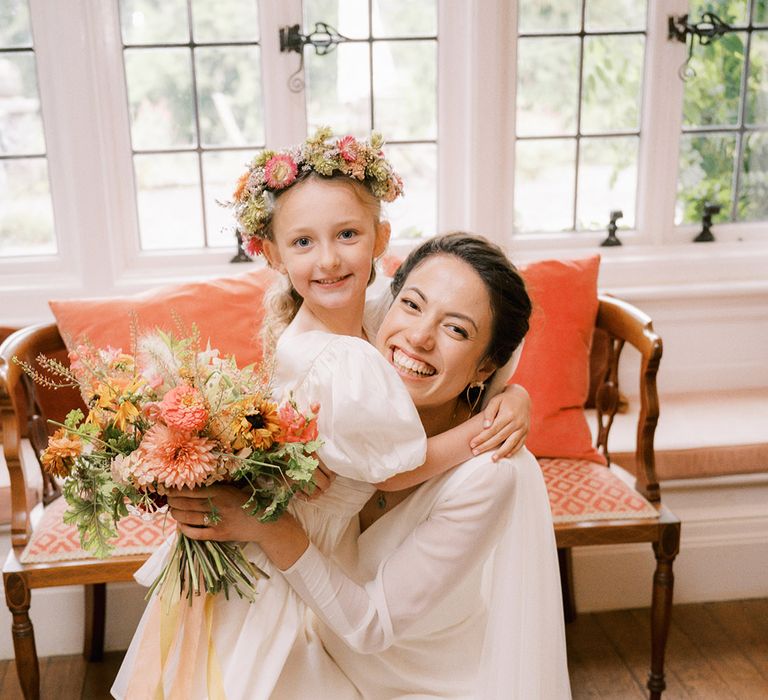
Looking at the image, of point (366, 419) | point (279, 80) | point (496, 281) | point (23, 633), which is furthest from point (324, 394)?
point (279, 80)

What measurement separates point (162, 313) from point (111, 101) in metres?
0.88

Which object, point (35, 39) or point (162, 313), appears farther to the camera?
point (35, 39)

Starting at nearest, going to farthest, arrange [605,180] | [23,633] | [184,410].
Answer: [184,410], [23,633], [605,180]

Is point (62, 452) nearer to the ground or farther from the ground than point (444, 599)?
farther from the ground

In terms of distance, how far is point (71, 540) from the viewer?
202 cm

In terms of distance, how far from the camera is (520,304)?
151 centimetres

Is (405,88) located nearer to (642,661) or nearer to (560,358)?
(560,358)

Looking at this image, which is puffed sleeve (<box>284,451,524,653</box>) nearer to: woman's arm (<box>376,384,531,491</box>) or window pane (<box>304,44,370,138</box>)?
woman's arm (<box>376,384,531,491</box>)

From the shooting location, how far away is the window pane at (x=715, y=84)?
301 centimetres

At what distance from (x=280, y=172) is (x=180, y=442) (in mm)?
729

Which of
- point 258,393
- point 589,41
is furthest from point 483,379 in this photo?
point 589,41

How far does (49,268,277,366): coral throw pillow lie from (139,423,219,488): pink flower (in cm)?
115

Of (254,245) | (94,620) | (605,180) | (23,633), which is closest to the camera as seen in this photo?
(254,245)

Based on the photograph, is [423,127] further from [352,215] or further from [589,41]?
[352,215]
